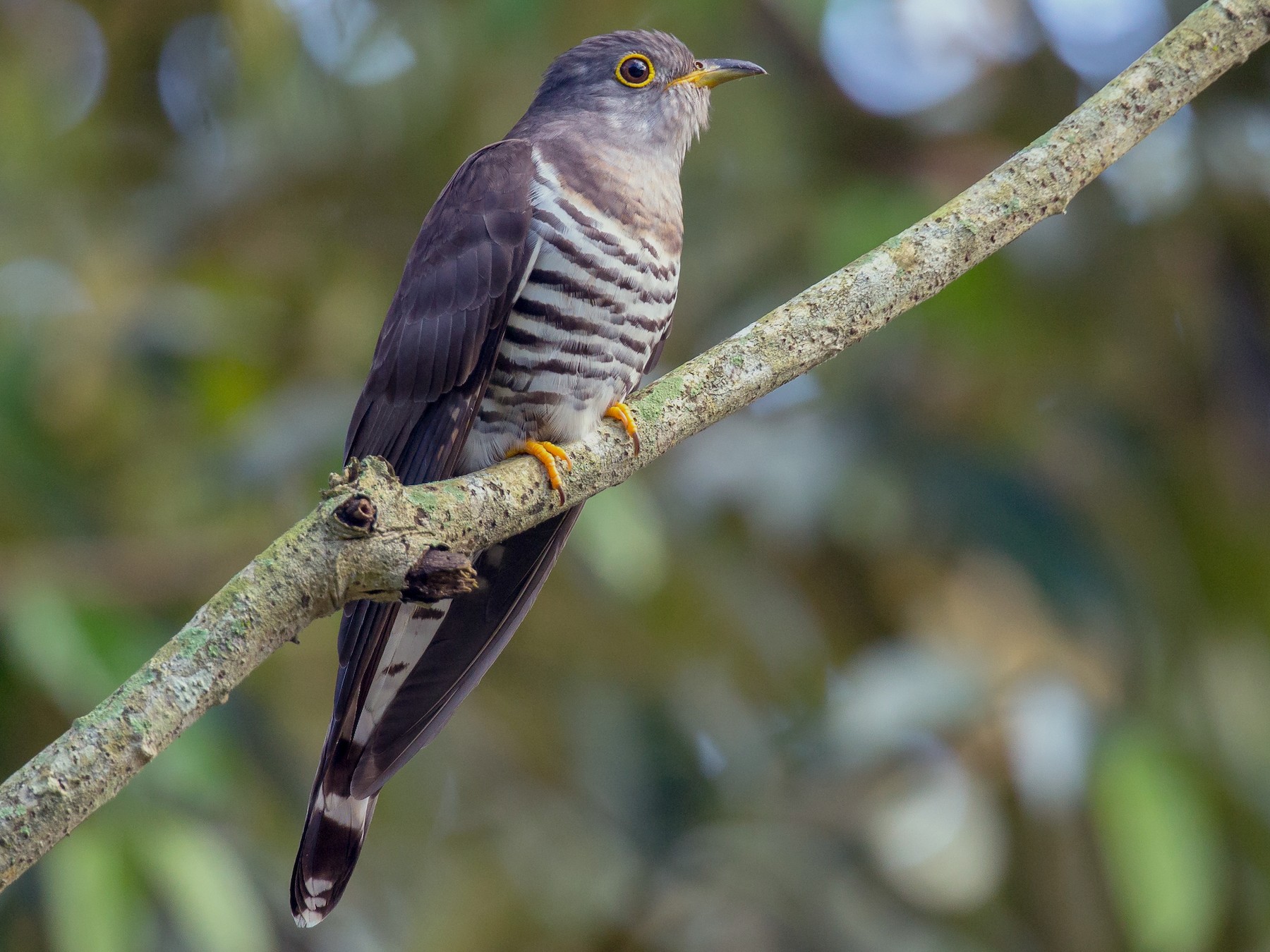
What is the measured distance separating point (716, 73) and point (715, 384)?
4.59ft

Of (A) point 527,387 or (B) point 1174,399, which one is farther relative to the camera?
(B) point 1174,399

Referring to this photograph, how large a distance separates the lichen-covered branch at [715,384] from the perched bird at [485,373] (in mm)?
254

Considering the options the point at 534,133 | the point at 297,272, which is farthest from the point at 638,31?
the point at 297,272

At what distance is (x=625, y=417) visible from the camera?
2.59 metres

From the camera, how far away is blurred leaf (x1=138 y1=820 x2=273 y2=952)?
3.53m

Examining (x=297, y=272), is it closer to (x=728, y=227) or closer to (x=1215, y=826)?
(x=728, y=227)

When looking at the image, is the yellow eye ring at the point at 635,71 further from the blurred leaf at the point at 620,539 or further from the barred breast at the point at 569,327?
the blurred leaf at the point at 620,539

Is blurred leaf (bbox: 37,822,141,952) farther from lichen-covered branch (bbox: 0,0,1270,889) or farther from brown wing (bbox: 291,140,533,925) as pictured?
lichen-covered branch (bbox: 0,0,1270,889)

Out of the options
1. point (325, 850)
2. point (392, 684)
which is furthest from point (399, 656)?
point (325, 850)

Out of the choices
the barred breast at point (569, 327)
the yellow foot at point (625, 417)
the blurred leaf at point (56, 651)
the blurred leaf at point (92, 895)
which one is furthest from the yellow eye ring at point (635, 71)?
the blurred leaf at point (92, 895)

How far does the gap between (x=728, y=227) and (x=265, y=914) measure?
330 centimetres

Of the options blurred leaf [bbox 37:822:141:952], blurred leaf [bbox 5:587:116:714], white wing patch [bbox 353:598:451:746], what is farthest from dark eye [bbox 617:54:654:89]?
blurred leaf [bbox 37:822:141:952]

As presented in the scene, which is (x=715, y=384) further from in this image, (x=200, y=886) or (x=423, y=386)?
(x=200, y=886)

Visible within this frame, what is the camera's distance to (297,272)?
5.80 meters
